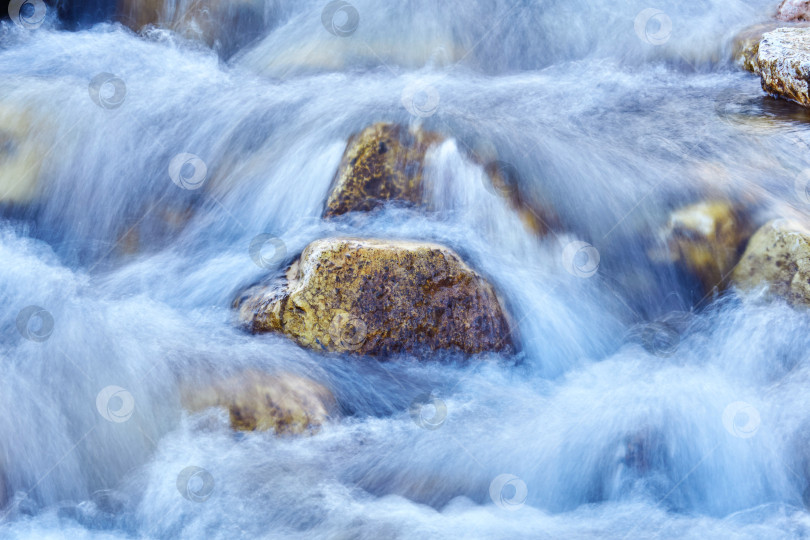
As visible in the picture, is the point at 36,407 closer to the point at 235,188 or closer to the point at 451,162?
the point at 235,188

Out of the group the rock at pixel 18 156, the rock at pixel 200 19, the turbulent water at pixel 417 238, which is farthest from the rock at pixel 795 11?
the rock at pixel 18 156

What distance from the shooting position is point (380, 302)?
3980 mm

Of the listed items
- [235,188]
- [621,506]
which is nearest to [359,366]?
[621,506]

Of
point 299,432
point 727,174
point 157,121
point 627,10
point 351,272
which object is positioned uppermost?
point 627,10

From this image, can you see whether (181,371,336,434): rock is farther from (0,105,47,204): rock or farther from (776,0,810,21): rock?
(776,0,810,21): rock

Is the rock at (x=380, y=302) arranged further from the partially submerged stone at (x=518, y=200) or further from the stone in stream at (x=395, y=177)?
the partially submerged stone at (x=518, y=200)

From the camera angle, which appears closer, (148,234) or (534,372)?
(534,372)

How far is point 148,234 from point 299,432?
228 cm

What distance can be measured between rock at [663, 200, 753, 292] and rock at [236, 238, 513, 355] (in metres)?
1.47

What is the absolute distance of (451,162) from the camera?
4992mm

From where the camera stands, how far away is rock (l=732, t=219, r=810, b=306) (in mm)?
4207

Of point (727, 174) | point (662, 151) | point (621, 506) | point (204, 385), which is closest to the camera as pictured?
point (621, 506)

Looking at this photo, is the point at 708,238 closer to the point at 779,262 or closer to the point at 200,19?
the point at 779,262

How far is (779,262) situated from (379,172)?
264cm
